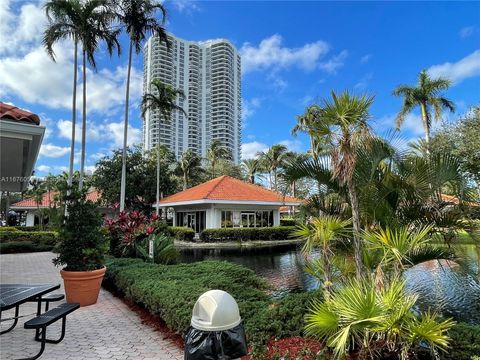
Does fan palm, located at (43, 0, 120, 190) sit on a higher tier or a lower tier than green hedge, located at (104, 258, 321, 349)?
higher

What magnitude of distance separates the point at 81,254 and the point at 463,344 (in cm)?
589

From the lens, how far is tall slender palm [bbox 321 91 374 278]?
394cm

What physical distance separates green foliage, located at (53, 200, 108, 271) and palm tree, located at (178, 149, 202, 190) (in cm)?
3451

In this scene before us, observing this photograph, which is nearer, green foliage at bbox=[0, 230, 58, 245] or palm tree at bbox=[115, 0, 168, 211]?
palm tree at bbox=[115, 0, 168, 211]

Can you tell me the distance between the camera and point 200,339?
2178mm

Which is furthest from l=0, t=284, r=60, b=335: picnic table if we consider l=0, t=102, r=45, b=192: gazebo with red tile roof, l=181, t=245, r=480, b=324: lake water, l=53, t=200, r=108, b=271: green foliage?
l=181, t=245, r=480, b=324: lake water

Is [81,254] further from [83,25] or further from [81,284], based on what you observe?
[83,25]

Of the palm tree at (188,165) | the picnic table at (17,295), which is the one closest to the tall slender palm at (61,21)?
the picnic table at (17,295)

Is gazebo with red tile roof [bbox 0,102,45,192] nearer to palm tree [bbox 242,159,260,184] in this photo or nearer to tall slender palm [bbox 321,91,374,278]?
tall slender palm [bbox 321,91,374,278]

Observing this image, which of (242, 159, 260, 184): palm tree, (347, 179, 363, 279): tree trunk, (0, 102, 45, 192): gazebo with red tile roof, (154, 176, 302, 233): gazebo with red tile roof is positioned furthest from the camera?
(242, 159, 260, 184): palm tree

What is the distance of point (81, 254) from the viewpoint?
6109 millimetres

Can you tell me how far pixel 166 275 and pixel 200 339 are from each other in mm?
4186

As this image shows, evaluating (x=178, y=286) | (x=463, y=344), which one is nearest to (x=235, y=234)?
(x=178, y=286)

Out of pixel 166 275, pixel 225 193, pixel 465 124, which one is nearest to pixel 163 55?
pixel 225 193
